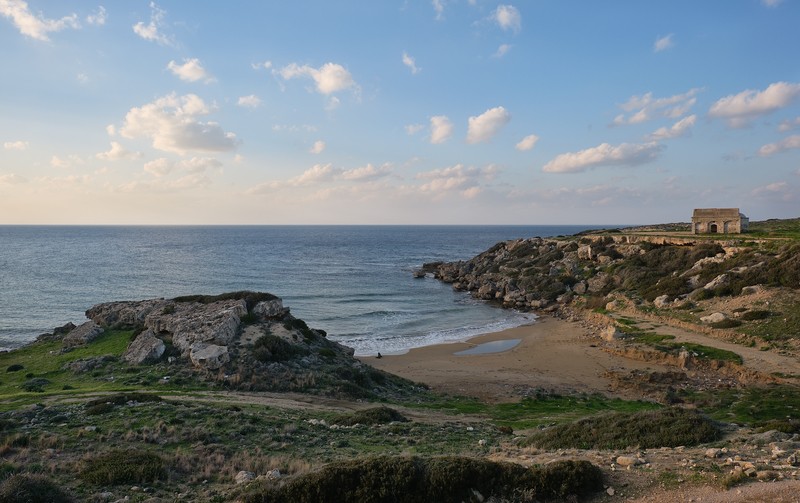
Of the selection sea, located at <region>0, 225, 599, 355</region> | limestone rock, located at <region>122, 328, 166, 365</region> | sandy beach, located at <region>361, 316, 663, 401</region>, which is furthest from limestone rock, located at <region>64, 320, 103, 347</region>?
sandy beach, located at <region>361, 316, 663, 401</region>

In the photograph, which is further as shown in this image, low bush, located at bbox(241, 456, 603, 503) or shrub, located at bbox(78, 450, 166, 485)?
shrub, located at bbox(78, 450, 166, 485)

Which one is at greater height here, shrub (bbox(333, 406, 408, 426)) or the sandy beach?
shrub (bbox(333, 406, 408, 426))

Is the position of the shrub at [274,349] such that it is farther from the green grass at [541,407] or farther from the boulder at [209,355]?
the green grass at [541,407]

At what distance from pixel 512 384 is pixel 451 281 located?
5691 centimetres

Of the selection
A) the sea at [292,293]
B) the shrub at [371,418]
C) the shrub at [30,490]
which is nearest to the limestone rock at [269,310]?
the sea at [292,293]

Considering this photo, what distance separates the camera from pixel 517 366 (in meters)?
36.1

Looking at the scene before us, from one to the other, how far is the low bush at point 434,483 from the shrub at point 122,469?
359cm

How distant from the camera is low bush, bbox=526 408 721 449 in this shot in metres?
14.2

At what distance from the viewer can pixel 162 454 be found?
13.6 metres

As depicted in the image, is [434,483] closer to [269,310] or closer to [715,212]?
[269,310]

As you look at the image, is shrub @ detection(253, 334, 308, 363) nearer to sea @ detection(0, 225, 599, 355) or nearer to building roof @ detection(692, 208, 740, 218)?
sea @ detection(0, 225, 599, 355)

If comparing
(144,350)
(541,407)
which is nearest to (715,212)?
(541,407)

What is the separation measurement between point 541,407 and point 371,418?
11.0m

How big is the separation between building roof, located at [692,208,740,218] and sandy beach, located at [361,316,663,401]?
40.1m
